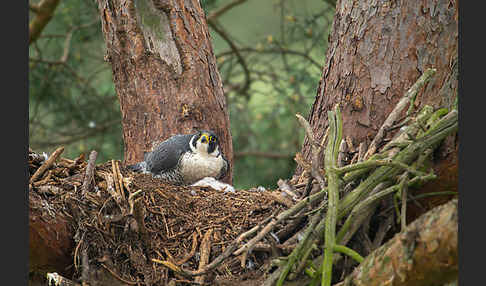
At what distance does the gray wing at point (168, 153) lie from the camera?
3.48 metres

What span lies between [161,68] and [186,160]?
651mm

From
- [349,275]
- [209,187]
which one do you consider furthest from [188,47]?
[349,275]

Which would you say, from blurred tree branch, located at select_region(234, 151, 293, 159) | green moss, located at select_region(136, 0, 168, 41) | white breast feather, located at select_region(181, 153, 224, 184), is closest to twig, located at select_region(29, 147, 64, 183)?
white breast feather, located at select_region(181, 153, 224, 184)

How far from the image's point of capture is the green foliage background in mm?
5402

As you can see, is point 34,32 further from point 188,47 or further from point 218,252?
point 218,252

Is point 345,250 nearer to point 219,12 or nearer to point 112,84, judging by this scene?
point 219,12

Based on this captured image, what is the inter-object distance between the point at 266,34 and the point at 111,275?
4.25 metres

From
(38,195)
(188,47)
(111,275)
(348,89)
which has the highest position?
(188,47)

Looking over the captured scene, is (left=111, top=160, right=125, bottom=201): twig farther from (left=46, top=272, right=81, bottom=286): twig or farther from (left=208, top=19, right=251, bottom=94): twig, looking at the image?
(left=208, top=19, right=251, bottom=94): twig

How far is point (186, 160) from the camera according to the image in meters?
3.57

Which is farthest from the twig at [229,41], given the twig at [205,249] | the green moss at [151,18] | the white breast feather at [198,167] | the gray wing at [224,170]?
the twig at [205,249]

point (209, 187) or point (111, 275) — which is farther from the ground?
point (209, 187)

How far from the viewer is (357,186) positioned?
1990mm

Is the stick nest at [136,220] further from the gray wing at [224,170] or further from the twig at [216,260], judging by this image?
the gray wing at [224,170]
